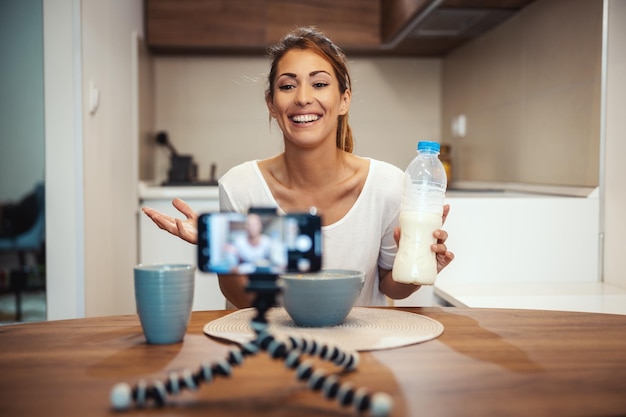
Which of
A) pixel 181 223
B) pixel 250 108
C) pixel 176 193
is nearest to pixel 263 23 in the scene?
pixel 250 108

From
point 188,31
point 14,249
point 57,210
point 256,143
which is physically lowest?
point 14,249

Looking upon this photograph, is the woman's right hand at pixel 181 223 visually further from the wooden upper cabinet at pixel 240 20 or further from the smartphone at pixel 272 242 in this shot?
the wooden upper cabinet at pixel 240 20

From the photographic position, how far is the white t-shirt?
4.75 feet

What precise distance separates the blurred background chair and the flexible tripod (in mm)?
1809

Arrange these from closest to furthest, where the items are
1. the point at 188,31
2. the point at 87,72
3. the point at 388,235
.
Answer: the point at 388,235, the point at 87,72, the point at 188,31

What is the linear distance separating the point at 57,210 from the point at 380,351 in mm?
1450

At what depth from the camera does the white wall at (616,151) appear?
175cm

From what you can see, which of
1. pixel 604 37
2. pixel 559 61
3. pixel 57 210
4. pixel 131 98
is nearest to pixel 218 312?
pixel 57 210

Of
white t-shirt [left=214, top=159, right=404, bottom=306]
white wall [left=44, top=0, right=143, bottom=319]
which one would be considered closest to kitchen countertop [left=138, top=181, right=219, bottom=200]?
white wall [left=44, top=0, right=143, bottom=319]

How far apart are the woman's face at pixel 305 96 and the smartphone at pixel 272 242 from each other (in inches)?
31.1

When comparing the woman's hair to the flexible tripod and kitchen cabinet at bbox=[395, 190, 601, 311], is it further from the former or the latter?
the flexible tripod

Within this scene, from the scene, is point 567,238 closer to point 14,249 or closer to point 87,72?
point 87,72

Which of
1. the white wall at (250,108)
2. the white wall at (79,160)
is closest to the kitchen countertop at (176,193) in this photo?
the white wall at (79,160)

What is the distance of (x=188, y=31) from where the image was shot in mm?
3053
